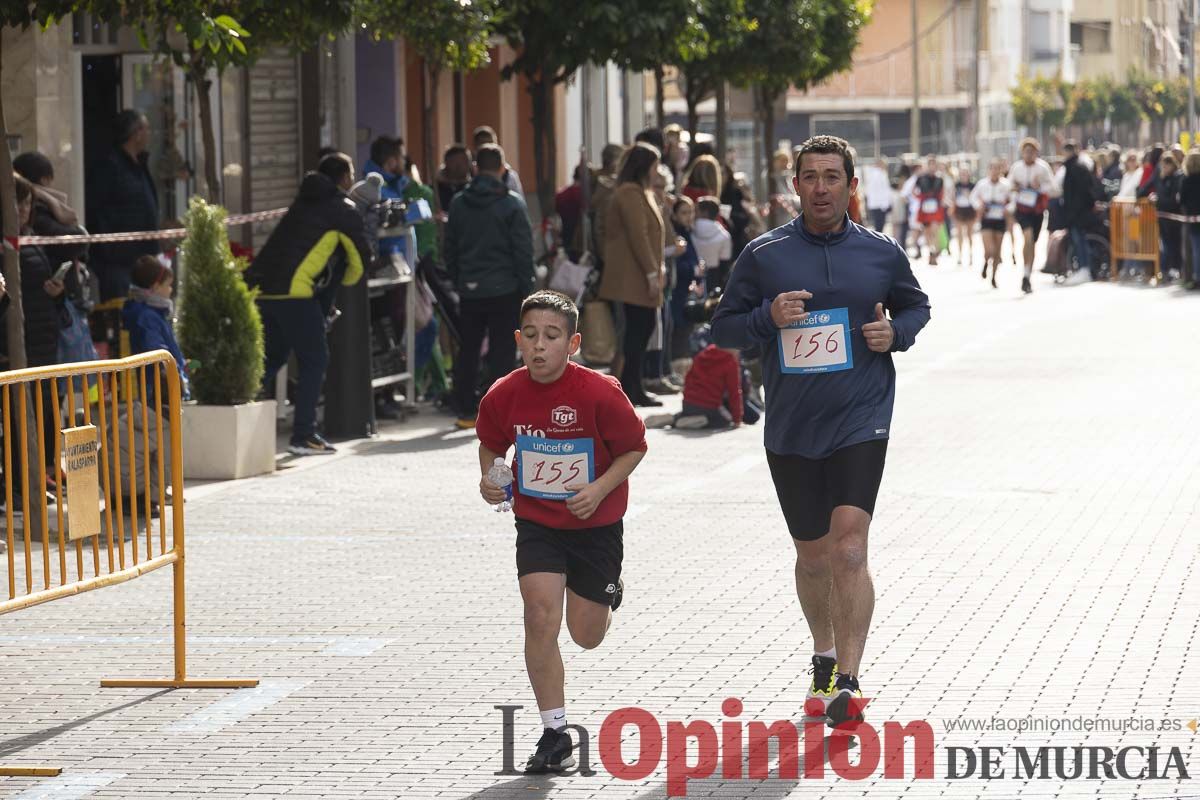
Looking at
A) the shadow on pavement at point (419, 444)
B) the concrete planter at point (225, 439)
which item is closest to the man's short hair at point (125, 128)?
the shadow on pavement at point (419, 444)

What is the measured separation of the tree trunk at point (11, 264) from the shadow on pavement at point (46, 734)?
13.0 ft

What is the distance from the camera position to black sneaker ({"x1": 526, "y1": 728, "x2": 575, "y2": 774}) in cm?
617

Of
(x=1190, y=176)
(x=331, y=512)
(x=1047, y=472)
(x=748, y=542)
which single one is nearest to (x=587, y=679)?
(x=748, y=542)

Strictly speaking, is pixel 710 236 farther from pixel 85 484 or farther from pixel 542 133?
pixel 85 484

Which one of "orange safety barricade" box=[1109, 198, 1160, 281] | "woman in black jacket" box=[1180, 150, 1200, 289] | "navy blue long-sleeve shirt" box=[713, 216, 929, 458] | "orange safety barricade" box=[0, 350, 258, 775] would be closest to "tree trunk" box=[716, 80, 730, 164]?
"woman in black jacket" box=[1180, 150, 1200, 289]

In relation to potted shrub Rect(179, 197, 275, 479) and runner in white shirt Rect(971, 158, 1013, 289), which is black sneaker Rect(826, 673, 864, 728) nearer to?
potted shrub Rect(179, 197, 275, 479)

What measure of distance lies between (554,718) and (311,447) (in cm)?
793

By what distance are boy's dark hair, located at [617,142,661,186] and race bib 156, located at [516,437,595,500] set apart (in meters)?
9.59

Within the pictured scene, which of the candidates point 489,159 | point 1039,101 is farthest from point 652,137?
point 1039,101

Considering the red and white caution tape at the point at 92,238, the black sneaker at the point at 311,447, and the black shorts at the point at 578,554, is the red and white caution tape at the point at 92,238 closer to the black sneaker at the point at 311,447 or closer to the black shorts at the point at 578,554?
the black sneaker at the point at 311,447

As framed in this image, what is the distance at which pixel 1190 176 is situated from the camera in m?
28.6

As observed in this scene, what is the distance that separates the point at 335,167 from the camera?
45.6 ft

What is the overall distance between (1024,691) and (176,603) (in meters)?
2.73

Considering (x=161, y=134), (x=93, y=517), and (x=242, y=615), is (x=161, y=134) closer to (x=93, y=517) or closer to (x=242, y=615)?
(x=242, y=615)
